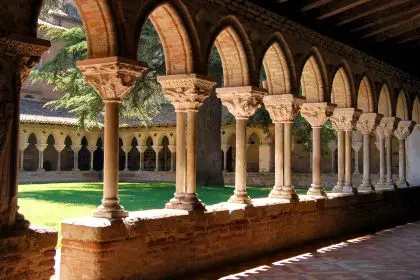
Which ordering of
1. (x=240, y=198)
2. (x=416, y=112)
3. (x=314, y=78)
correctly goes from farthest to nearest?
(x=416, y=112)
(x=314, y=78)
(x=240, y=198)

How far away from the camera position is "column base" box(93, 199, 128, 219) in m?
5.48

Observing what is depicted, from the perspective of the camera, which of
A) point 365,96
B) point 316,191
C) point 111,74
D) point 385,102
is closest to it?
point 111,74

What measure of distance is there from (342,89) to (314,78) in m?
1.30

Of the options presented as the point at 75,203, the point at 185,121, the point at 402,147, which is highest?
the point at 185,121

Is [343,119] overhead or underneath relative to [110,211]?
overhead

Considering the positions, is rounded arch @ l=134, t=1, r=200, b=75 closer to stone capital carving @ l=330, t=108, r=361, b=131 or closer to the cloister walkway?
the cloister walkway

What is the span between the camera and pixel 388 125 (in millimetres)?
12633

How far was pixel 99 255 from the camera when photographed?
17.0ft

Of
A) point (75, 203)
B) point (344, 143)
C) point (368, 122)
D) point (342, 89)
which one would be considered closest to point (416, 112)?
point (368, 122)

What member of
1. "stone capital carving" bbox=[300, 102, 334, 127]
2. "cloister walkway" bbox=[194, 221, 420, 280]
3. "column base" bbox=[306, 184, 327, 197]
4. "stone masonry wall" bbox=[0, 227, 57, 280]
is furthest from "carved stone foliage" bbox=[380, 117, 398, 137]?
"stone masonry wall" bbox=[0, 227, 57, 280]

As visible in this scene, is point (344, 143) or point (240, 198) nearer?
point (240, 198)

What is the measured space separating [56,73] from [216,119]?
212 inches

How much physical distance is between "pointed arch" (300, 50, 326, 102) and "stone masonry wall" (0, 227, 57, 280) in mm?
6036

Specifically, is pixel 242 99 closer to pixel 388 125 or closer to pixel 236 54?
pixel 236 54
